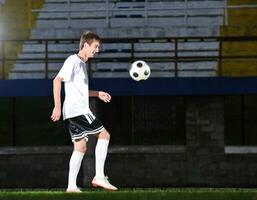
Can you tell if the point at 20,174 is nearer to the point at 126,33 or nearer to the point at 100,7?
the point at 126,33

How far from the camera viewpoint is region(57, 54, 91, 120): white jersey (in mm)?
8789

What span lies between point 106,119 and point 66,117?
9.24m

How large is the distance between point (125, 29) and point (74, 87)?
41.1 feet

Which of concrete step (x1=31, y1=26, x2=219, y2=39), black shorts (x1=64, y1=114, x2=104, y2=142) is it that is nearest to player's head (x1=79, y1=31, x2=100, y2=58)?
black shorts (x1=64, y1=114, x2=104, y2=142)

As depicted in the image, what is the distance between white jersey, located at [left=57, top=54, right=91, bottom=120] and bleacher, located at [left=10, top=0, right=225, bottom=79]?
10384 mm

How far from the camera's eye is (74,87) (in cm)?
884

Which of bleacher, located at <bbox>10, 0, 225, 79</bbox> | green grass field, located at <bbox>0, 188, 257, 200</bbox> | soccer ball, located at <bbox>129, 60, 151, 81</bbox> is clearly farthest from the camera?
bleacher, located at <bbox>10, 0, 225, 79</bbox>

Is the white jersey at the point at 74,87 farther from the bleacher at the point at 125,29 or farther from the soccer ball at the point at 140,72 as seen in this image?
the bleacher at the point at 125,29

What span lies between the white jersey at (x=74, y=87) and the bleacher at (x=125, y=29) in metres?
10.4

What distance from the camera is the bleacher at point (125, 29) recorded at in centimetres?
2028

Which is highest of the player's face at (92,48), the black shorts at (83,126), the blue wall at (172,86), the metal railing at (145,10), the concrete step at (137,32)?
the metal railing at (145,10)

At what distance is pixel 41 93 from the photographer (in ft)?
54.4

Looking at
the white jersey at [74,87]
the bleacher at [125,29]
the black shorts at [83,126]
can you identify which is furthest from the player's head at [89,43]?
the bleacher at [125,29]

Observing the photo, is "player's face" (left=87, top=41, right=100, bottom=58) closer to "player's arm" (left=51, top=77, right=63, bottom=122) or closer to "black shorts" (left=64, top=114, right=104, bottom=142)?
"player's arm" (left=51, top=77, right=63, bottom=122)
